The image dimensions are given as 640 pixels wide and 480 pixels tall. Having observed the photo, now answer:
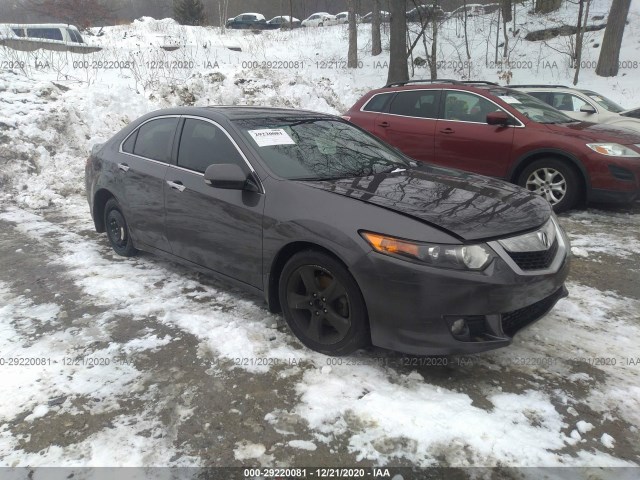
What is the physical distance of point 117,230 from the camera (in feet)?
16.2

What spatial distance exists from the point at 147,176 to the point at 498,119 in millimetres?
4503

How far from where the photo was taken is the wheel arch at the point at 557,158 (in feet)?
19.2

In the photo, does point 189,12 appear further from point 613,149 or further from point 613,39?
point 613,149

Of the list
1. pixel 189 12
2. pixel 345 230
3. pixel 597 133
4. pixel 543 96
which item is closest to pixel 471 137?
pixel 597 133

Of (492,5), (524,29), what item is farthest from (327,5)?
(524,29)

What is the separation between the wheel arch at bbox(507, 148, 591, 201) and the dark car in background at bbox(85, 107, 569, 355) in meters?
2.85

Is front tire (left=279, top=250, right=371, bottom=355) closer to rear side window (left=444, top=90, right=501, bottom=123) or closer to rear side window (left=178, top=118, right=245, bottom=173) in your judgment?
rear side window (left=178, top=118, right=245, bottom=173)

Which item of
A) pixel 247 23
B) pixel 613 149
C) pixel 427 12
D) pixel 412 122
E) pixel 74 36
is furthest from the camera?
pixel 247 23

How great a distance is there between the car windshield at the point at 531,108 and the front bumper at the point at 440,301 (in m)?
4.45

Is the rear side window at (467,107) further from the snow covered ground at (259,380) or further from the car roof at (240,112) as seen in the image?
the car roof at (240,112)

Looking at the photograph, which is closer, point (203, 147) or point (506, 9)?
point (203, 147)

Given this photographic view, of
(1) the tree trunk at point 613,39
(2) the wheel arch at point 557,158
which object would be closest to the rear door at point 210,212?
(2) the wheel arch at point 557,158

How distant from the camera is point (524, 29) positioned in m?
21.0

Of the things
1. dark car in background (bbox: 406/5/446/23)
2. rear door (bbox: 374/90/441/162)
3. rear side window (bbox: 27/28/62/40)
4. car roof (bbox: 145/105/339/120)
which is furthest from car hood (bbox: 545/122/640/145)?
rear side window (bbox: 27/28/62/40)
